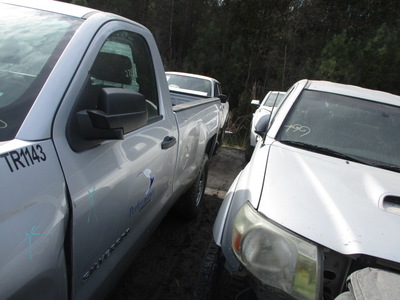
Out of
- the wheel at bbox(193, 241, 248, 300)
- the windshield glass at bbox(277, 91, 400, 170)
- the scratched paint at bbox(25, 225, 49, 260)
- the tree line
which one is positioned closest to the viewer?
the scratched paint at bbox(25, 225, 49, 260)

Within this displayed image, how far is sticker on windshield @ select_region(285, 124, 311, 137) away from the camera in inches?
97.1

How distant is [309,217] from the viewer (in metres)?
1.47

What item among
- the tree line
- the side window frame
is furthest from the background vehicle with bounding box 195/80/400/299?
the tree line

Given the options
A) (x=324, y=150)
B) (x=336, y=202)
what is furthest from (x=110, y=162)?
(x=324, y=150)

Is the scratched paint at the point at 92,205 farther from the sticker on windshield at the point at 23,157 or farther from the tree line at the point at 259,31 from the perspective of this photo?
the tree line at the point at 259,31

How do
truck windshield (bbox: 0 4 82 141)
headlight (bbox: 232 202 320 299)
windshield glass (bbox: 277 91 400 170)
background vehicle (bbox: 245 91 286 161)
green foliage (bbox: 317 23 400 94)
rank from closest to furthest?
1. truck windshield (bbox: 0 4 82 141)
2. headlight (bbox: 232 202 320 299)
3. windshield glass (bbox: 277 91 400 170)
4. background vehicle (bbox: 245 91 286 161)
5. green foliage (bbox: 317 23 400 94)

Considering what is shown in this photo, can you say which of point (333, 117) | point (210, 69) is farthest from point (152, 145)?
point (210, 69)

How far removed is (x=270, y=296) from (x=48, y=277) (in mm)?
903

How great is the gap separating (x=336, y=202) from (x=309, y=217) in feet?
0.71

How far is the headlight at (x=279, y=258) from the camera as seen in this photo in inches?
52.1

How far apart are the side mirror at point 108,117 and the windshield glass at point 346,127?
1412mm

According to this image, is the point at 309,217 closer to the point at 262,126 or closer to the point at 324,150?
the point at 324,150

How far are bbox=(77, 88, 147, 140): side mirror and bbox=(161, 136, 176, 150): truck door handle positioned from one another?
0.76 meters

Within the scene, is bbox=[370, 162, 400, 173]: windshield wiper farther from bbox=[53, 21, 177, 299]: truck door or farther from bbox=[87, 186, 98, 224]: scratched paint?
→ bbox=[87, 186, 98, 224]: scratched paint
